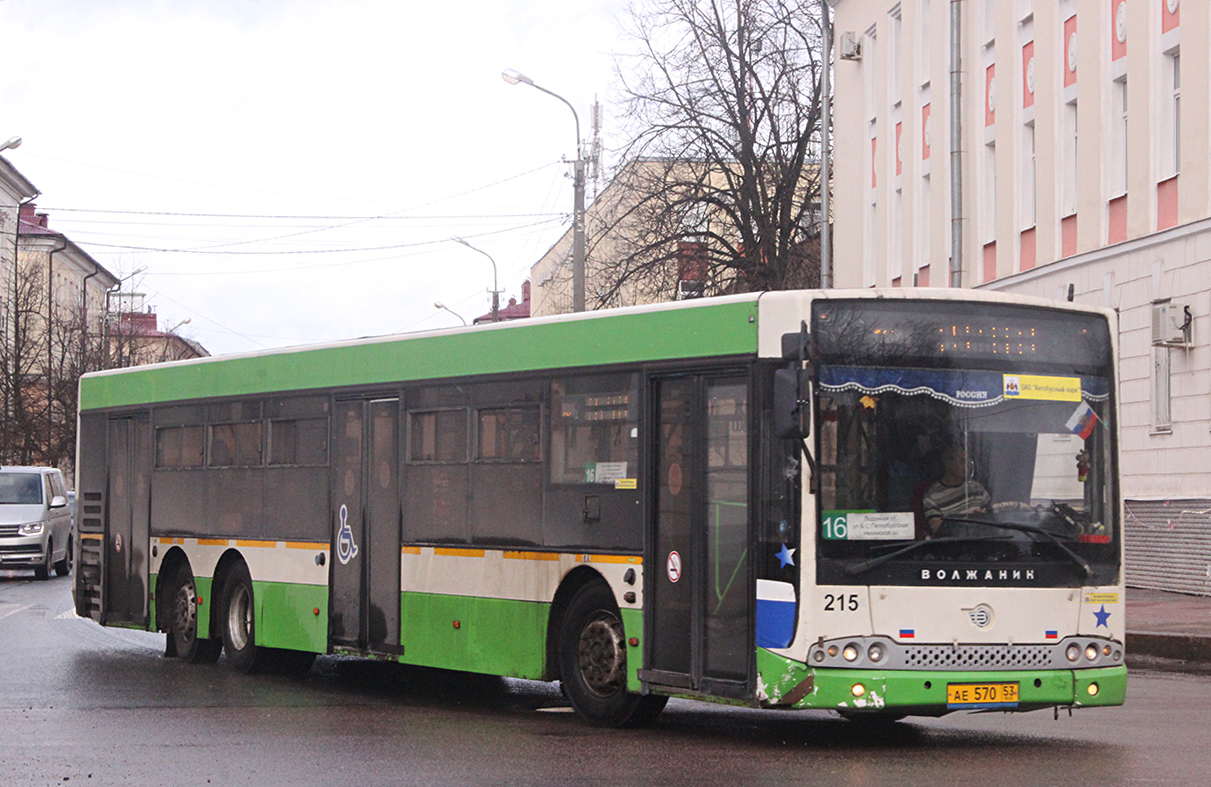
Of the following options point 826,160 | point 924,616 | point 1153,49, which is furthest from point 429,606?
point 826,160

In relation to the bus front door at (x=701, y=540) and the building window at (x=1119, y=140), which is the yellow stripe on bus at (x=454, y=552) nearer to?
the bus front door at (x=701, y=540)

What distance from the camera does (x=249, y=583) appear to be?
53.8 ft

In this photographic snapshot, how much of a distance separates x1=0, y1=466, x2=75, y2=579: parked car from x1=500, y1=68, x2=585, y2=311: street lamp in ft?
34.0

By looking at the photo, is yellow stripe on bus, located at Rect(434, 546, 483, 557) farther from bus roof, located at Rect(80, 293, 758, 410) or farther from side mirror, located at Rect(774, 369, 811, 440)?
side mirror, located at Rect(774, 369, 811, 440)

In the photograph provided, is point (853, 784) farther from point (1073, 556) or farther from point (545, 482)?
point (545, 482)

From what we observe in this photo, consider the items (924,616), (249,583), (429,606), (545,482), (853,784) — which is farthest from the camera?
(249,583)

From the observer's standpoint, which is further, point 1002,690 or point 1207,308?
point 1207,308

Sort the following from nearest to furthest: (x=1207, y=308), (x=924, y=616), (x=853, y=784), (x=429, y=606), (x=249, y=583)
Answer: (x=853, y=784) < (x=924, y=616) < (x=429, y=606) < (x=249, y=583) < (x=1207, y=308)

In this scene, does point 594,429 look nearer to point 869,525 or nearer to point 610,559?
point 610,559

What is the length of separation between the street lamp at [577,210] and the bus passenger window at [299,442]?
14183 mm

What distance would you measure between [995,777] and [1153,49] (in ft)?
57.3

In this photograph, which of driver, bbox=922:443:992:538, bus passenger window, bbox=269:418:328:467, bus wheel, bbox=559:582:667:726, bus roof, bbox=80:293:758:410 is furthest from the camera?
bus passenger window, bbox=269:418:328:467

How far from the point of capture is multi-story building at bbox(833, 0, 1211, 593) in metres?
23.9

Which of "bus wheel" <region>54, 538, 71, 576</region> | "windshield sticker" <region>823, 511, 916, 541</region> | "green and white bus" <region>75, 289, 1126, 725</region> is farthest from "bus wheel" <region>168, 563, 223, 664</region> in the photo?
"bus wheel" <region>54, 538, 71, 576</region>
